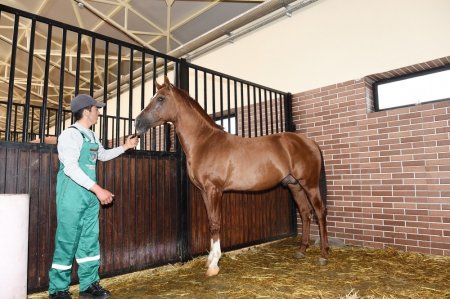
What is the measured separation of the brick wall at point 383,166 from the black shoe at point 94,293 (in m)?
3.00

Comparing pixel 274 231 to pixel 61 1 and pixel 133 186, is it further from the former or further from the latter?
pixel 61 1

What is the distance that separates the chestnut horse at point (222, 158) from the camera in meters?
2.68

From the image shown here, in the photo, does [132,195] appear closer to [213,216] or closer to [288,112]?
[213,216]

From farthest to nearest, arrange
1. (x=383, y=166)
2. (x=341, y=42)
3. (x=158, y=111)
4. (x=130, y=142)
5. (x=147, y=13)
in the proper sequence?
(x=147, y=13) < (x=341, y=42) < (x=383, y=166) < (x=158, y=111) < (x=130, y=142)

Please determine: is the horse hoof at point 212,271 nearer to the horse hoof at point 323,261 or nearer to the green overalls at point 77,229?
the green overalls at point 77,229

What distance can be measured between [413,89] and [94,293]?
13.5 feet

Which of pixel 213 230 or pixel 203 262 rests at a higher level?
pixel 213 230

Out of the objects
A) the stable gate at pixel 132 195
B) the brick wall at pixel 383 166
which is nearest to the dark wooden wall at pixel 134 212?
the stable gate at pixel 132 195

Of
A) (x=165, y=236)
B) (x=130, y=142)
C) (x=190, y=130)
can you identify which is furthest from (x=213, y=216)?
(x=130, y=142)

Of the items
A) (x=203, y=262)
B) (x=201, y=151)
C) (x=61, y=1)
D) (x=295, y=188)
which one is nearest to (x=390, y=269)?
(x=295, y=188)

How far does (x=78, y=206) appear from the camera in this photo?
6.15ft

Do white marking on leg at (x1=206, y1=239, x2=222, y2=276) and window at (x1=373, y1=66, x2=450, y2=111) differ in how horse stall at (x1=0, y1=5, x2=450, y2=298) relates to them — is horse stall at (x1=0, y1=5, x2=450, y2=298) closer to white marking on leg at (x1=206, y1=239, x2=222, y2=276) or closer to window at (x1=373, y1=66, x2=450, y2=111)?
white marking on leg at (x1=206, y1=239, x2=222, y2=276)

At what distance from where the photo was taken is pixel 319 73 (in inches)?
164

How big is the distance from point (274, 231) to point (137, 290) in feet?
7.17
